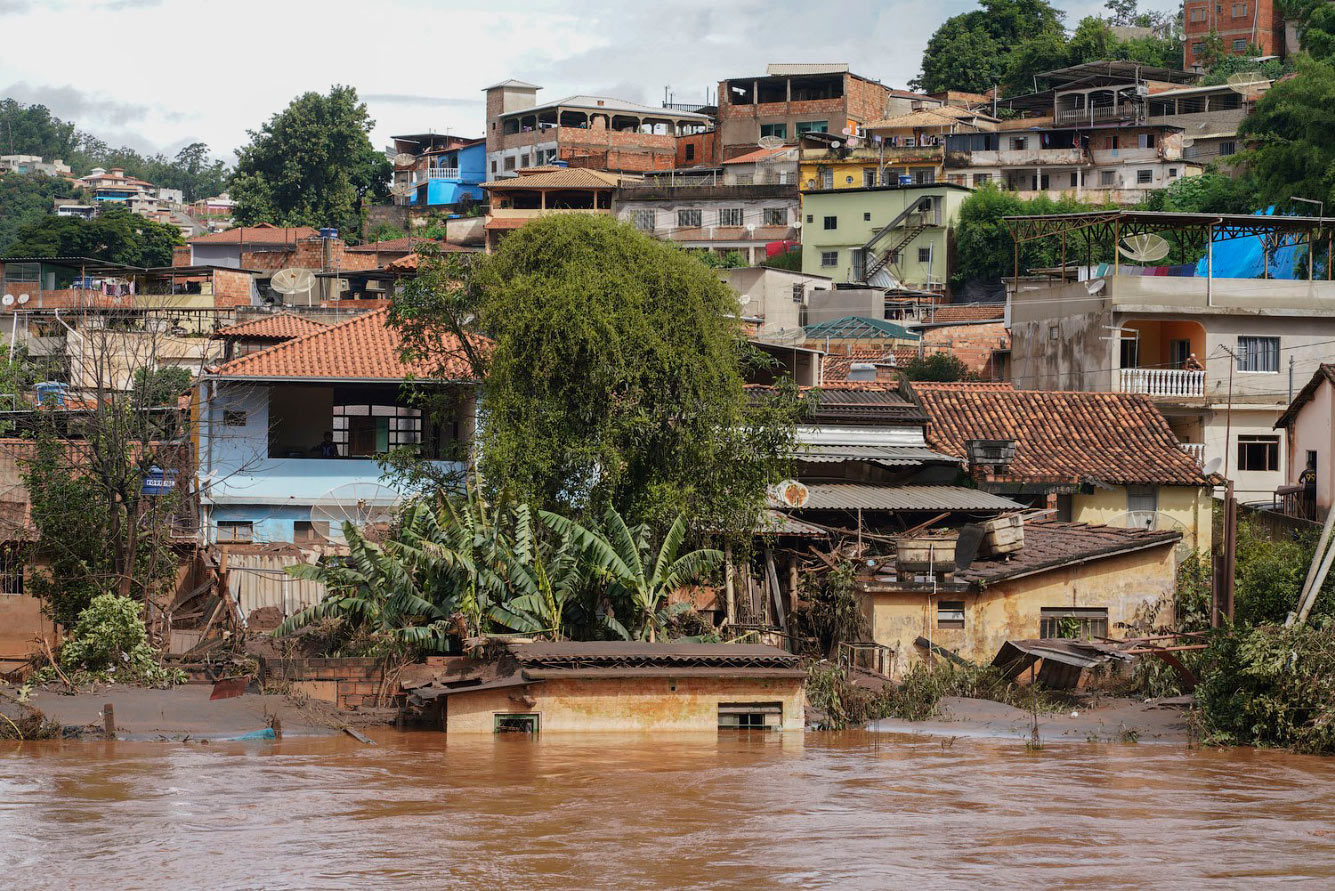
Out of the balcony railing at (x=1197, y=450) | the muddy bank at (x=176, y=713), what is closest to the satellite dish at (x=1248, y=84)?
the balcony railing at (x=1197, y=450)

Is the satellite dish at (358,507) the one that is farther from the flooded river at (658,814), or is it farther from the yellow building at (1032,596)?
the yellow building at (1032,596)

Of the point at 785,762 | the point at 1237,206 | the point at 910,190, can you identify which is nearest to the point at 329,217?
the point at 910,190

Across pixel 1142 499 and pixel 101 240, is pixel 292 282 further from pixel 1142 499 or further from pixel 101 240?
pixel 101 240

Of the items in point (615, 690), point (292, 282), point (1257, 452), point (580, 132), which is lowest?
point (615, 690)

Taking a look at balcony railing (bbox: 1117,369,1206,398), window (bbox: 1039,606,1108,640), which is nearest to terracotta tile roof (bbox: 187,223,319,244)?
balcony railing (bbox: 1117,369,1206,398)

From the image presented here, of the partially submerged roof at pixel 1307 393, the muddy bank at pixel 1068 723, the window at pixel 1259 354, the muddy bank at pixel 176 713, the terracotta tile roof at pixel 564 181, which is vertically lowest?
the muddy bank at pixel 1068 723

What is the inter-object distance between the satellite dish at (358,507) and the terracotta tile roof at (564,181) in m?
35.0

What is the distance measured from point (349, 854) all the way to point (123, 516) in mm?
9483

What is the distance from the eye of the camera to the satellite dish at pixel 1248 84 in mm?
62406

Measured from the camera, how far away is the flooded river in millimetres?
12062

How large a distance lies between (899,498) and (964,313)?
26204 millimetres

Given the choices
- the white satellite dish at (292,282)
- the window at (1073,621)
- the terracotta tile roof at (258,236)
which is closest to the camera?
the window at (1073,621)

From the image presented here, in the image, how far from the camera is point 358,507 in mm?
22547

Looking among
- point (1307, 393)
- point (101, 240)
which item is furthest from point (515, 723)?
point (101, 240)
